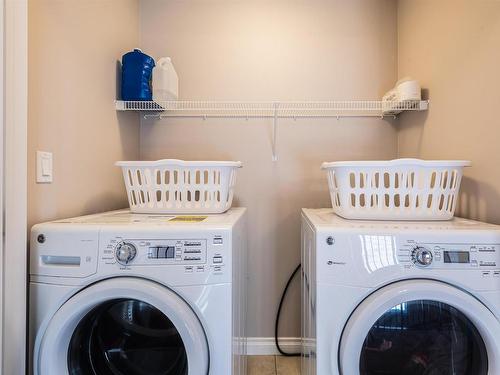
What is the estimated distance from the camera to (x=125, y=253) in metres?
0.94

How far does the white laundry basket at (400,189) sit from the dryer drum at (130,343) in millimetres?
882

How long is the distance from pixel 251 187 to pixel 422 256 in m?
1.18

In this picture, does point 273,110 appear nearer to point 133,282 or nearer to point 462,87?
point 462,87

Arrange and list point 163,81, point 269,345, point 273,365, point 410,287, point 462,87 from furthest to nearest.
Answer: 1. point 269,345
2. point 273,365
3. point 163,81
4. point 462,87
5. point 410,287

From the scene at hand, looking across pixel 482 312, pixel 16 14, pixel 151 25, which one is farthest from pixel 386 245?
pixel 151 25

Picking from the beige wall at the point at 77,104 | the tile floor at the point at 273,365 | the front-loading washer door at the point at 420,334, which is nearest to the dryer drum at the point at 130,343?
the beige wall at the point at 77,104

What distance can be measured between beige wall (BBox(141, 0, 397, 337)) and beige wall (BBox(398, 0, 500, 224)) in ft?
0.87

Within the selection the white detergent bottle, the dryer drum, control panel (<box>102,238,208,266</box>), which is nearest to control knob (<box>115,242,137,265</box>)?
control panel (<box>102,238,208,266</box>)

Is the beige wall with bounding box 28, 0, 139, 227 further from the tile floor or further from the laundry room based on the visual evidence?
the tile floor

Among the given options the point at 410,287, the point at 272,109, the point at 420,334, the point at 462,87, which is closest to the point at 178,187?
the point at 272,109

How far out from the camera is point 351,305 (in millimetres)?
941

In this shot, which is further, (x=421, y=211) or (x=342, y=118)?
A: (x=342, y=118)

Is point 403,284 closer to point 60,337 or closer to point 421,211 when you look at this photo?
point 421,211

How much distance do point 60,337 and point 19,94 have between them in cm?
83
